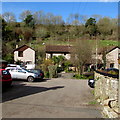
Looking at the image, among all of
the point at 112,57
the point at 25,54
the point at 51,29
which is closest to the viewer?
the point at 112,57

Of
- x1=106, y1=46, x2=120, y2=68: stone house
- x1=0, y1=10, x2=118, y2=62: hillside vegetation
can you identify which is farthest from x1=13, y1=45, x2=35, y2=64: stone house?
x1=106, y1=46, x2=120, y2=68: stone house

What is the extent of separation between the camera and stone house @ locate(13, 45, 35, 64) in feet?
120

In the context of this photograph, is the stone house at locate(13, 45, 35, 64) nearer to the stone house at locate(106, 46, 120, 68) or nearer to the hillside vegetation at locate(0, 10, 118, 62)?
the hillside vegetation at locate(0, 10, 118, 62)

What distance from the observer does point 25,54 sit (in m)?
36.6

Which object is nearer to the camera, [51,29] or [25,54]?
[25,54]

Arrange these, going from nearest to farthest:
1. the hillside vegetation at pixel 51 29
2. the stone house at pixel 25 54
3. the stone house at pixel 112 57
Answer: the stone house at pixel 112 57, the stone house at pixel 25 54, the hillside vegetation at pixel 51 29

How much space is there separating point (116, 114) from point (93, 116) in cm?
132

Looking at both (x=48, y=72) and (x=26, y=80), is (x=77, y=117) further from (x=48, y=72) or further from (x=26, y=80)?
(x=48, y=72)

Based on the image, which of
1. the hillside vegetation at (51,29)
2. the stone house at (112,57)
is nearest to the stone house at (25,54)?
the hillside vegetation at (51,29)

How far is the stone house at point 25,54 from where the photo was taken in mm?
36441

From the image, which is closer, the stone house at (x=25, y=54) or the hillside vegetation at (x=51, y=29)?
the stone house at (x=25, y=54)

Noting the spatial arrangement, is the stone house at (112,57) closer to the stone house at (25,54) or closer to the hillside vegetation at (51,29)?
the hillside vegetation at (51,29)

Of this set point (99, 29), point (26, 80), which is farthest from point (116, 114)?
point (99, 29)

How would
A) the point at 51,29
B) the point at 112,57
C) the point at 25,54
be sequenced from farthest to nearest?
1. the point at 51,29
2. the point at 25,54
3. the point at 112,57
